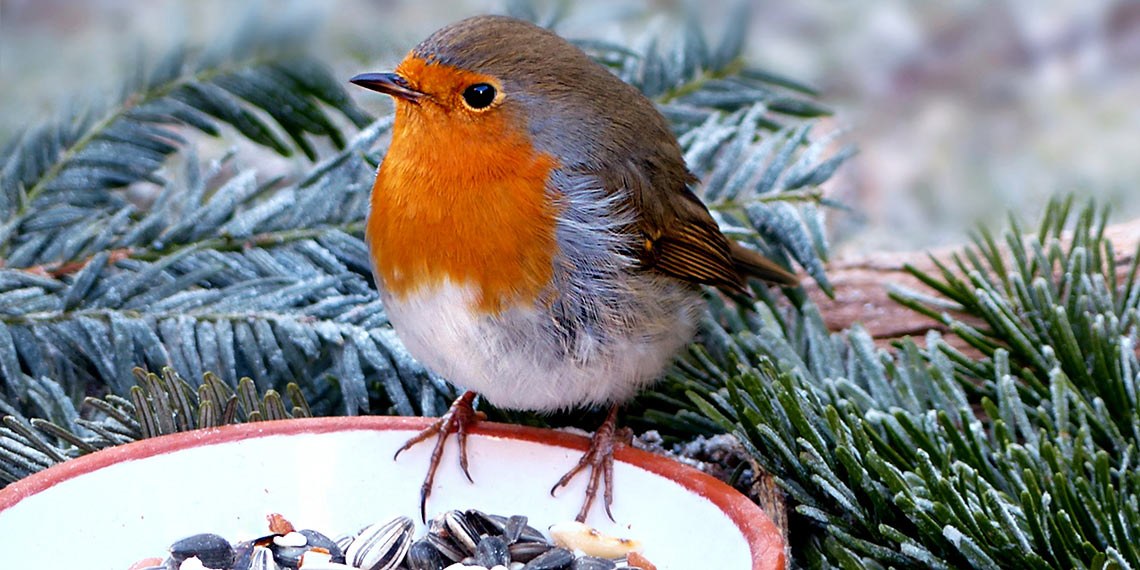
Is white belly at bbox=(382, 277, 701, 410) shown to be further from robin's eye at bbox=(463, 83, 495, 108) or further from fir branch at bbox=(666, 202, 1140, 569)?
robin's eye at bbox=(463, 83, 495, 108)

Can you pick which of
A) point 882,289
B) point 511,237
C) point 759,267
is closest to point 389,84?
point 511,237

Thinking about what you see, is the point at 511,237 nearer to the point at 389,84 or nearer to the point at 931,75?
the point at 389,84

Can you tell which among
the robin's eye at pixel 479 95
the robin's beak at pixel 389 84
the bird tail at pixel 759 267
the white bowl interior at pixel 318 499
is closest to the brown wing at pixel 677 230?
the bird tail at pixel 759 267

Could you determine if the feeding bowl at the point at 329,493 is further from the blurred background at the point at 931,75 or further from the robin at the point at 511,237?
the blurred background at the point at 931,75

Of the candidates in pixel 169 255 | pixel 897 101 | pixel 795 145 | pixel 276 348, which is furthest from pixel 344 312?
pixel 897 101

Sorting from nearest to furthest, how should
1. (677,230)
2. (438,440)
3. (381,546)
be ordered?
(381,546) < (438,440) < (677,230)

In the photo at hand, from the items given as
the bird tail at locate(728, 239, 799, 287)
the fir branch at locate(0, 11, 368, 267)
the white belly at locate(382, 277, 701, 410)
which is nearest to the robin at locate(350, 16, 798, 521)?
the white belly at locate(382, 277, 701, 410)

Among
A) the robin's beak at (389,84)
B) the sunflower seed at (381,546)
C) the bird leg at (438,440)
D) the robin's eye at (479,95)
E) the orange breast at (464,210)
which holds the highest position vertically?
the robin's eye at (479,95)

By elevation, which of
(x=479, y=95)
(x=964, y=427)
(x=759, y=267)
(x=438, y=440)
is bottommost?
(x=438, y=440)
